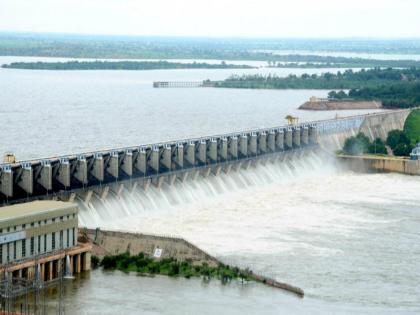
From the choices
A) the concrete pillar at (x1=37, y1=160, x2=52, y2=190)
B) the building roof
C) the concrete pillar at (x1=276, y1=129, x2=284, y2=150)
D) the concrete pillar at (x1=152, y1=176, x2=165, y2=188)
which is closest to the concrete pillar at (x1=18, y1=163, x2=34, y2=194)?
the concrete pillar at (x1=37, y1=160, x2=52, y2=190)

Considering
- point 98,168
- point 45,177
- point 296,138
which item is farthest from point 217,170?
point 45,177

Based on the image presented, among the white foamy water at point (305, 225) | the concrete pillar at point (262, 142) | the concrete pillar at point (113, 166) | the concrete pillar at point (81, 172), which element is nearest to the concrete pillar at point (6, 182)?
the white foamy water at point (305, 225)

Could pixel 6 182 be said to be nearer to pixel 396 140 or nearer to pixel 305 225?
pixel 305 225

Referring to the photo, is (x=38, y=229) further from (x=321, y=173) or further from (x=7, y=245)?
(x=321, y=173)

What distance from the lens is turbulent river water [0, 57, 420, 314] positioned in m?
35.8

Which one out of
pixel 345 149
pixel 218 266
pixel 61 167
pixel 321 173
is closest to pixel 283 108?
pixel 345 149

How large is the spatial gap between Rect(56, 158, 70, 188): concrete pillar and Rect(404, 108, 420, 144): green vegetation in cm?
3870

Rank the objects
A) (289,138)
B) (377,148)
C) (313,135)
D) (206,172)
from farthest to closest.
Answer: (377,148)
(313,135)
(289,138)
(206,172)

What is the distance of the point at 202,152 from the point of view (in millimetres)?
58625

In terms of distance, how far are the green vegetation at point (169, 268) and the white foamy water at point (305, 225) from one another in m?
1.54

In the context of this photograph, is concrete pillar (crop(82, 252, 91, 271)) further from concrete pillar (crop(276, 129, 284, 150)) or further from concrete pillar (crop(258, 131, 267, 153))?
concrete pillar (crop(276, 129, 284, 150))

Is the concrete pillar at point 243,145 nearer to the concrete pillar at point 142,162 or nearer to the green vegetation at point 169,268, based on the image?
the concrete pillar at point 142,162

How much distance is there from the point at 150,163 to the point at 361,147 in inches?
928

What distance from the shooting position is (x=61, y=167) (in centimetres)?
4756
